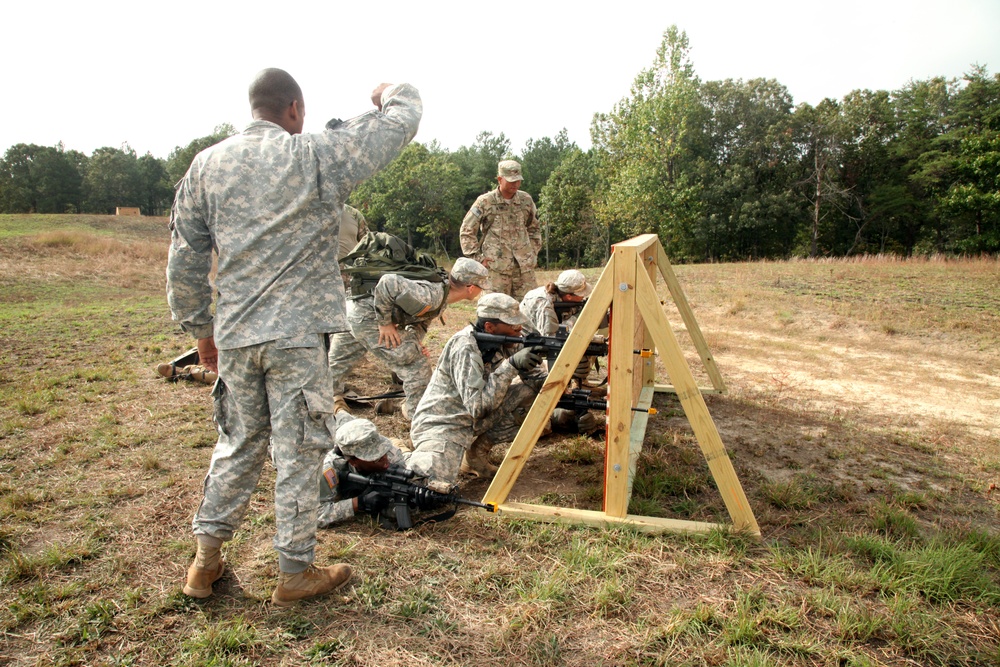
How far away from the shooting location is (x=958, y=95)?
133 feet

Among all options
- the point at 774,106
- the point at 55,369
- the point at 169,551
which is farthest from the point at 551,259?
the point at 169,551

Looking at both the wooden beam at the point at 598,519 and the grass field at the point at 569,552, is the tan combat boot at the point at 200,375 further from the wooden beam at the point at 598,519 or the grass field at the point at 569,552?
the wooden beam at the point at 598,519

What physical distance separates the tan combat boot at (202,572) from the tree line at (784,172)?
33.4 metres

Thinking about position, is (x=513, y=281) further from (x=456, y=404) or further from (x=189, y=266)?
(x=189, y=266)

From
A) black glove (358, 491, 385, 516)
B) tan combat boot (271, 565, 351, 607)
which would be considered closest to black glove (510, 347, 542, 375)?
black glove (358, 491, 385, 516)

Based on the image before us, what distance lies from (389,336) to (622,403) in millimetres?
2479

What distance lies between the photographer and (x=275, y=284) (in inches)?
106

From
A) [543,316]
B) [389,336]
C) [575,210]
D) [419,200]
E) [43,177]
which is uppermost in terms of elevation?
[43,177]

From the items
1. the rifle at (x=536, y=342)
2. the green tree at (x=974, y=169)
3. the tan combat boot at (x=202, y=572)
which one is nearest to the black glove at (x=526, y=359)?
the rifle at (x=536, y=342)

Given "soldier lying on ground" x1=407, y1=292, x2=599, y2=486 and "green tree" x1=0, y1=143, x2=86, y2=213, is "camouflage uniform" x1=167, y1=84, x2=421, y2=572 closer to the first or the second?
"soldier lying on ground" x1=407, y1=292, x2=599, y2=486

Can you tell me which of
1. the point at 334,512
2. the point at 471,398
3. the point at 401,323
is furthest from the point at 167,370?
the point at 471,398

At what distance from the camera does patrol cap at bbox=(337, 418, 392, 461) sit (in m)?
3.78

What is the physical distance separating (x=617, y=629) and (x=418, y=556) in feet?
3.90

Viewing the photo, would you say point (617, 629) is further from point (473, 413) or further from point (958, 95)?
point (958, 95)
